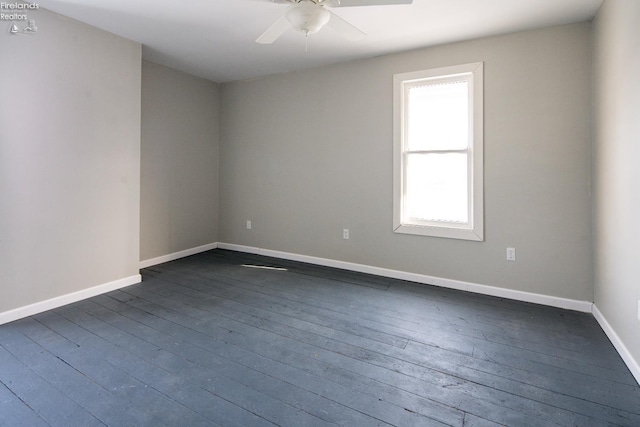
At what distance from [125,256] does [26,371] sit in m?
1.54

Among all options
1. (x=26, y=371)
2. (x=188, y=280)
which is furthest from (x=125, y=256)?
(x=26, y=371)

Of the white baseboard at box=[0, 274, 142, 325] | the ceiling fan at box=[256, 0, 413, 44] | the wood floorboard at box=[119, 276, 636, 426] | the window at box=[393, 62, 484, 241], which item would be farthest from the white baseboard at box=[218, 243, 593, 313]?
the ceiling fan at box=[256, 0, 413, 44]

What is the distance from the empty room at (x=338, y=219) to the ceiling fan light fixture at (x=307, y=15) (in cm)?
1

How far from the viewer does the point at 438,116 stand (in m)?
3.30

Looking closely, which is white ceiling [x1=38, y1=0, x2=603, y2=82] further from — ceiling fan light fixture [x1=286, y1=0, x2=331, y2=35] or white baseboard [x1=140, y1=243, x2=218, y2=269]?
white baseboard [x1=140, y1=243, x2=218, y2=269]

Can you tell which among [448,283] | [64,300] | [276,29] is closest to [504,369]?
[448,283]

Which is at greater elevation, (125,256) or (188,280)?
(125,256)

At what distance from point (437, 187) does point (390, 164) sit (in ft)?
1.84

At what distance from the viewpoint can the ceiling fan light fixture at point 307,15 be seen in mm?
2059

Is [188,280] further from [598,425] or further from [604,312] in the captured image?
[604,312]

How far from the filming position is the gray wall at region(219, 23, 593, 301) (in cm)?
276

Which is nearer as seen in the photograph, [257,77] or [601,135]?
[601,135]

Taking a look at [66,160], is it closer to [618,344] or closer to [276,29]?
[276,29]

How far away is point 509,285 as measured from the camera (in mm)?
3029
